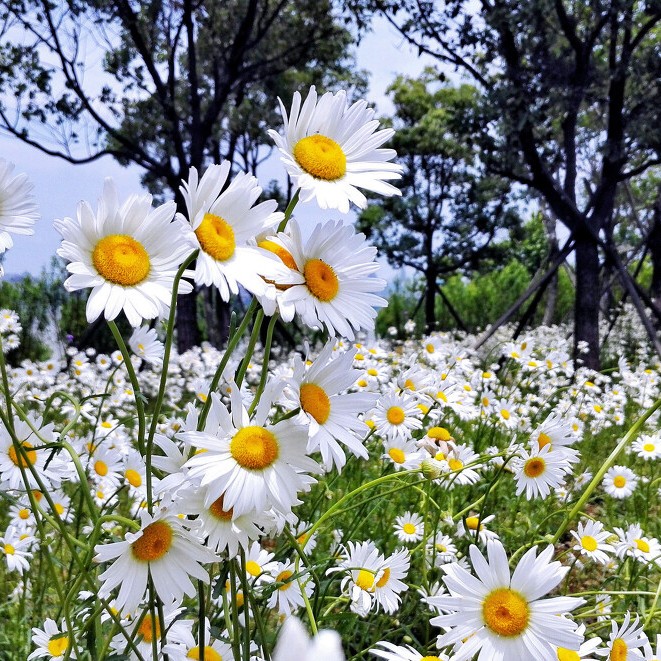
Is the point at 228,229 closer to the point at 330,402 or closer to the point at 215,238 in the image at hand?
the point at 215,238

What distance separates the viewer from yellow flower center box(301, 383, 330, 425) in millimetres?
594

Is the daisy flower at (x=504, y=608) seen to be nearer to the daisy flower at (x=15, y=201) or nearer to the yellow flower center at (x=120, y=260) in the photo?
the yellow flower center at (x=120, y=260)

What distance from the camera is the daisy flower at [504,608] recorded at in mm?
613

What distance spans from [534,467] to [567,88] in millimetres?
5453

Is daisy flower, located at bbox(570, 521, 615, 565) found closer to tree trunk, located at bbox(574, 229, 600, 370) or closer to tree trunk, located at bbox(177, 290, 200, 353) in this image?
tree trunk, located at bbox(574, 229, 600, 370)

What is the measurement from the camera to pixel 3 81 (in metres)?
6.27

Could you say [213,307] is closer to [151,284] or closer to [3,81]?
[3,81]

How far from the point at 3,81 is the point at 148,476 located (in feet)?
23.1

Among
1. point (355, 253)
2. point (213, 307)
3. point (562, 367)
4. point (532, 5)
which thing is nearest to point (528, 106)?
point (532, 5)

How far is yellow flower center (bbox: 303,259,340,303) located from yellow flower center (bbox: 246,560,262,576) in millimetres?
633

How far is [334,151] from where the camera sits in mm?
633

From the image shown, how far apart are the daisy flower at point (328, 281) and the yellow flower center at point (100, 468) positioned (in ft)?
3.13

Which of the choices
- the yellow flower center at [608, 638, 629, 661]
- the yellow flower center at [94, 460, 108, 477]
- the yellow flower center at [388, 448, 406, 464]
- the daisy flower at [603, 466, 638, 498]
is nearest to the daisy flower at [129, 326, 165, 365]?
the yellow flower center at [94, 460, 108, 477]

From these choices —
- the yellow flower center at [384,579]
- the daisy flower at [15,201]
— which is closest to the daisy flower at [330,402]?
the daisy flower at [15,201]
